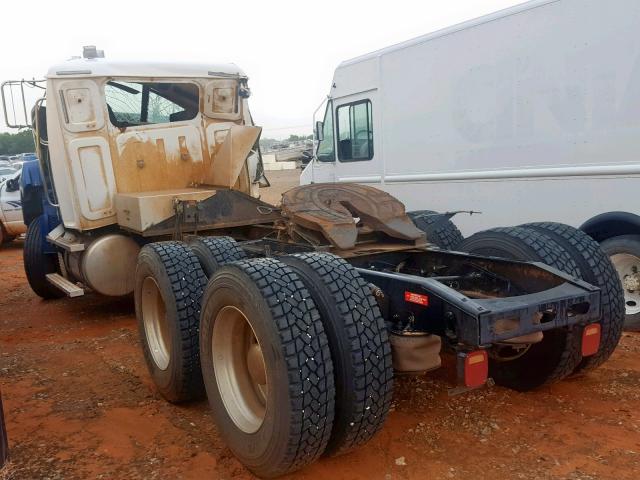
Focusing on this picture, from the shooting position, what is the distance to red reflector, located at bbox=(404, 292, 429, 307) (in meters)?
3.13

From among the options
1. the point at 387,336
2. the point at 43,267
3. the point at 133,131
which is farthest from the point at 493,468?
the point at 43,267

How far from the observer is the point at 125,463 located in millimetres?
3410

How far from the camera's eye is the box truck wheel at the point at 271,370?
2807 millimetres

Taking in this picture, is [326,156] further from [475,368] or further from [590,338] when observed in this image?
[475,368]

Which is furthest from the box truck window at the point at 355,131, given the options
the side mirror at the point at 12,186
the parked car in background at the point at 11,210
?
the side mirror at the point at 12,186

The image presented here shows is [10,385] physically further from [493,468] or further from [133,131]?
[493,468]

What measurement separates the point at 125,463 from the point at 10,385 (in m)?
1.96

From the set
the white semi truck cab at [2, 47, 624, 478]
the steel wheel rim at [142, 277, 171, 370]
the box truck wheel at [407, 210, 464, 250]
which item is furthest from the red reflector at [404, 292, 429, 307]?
the box truck wheel at [407, 210, 464, 250]

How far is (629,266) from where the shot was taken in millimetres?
5957

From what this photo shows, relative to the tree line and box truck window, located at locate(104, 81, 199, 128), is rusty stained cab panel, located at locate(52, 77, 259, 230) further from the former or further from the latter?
the tree line

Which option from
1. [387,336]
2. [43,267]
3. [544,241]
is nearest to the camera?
[387,336]

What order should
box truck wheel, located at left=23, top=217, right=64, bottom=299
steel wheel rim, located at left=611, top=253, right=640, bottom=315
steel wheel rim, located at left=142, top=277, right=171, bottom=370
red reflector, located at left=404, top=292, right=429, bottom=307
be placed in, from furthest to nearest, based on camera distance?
box truck wheel, located at left=23, top=217, right=64, bottom=299, steel wheel rim, located at left=611, top=253, right=640, bottom=315, steel wheel rim, located at left=142, top=277, right=171, bottom=370, red reflector, located at left=404, top=292, right=429, bottom=307

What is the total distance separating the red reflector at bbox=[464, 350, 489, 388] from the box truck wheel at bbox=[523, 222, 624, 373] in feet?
3.89

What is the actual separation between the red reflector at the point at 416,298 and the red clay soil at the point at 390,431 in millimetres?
872
